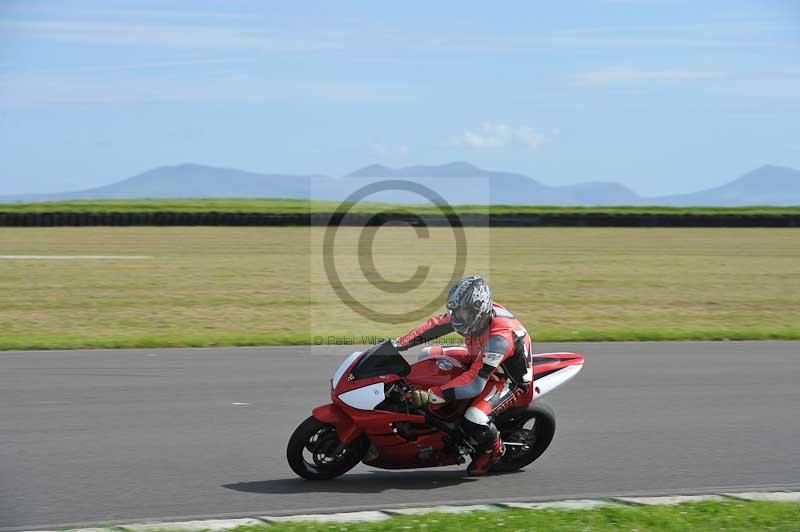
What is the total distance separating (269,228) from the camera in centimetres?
5166

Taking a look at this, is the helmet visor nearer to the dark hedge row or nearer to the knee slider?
the knee slider

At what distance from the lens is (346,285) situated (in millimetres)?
27969

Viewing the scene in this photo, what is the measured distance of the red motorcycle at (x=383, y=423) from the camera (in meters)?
7.54

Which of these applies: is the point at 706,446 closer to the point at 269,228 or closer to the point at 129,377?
the point at 129,377

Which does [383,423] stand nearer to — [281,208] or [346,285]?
[346,285]

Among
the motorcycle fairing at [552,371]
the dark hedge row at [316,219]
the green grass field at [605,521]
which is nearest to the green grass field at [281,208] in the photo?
the dark hedge row at [316,219]

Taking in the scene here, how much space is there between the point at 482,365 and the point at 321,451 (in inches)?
50.6

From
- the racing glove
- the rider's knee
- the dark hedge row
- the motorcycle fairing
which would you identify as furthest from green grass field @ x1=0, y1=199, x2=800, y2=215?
the racing glove

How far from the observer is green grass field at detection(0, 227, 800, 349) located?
17.5 meters

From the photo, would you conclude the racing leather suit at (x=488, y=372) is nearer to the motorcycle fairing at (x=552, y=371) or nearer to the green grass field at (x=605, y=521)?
the motorcycle fairing at (x=552, y=371)

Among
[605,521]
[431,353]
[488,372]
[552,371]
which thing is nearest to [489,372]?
→ [488,372]

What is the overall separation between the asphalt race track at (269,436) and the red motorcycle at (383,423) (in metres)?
0.17

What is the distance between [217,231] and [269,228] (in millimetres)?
3860

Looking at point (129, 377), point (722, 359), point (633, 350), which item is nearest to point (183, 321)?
point (129, 377)
